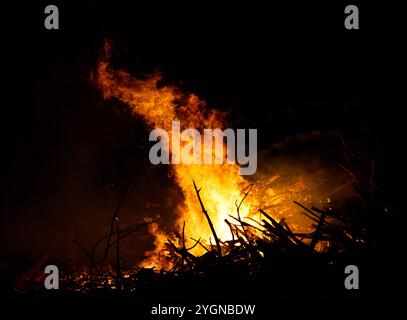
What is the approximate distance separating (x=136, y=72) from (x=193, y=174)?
5.90 ft

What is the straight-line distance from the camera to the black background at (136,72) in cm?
621

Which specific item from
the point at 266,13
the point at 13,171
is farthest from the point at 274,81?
the point at 13,171

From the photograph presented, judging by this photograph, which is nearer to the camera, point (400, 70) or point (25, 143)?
point (400, 70)

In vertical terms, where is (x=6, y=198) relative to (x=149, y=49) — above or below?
below

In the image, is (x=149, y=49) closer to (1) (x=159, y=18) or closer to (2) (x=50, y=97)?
(1) (x=159, y=18)

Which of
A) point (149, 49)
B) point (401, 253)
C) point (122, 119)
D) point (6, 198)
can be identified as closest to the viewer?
point (401, 253)

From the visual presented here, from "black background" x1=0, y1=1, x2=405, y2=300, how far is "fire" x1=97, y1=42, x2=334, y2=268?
0.93 feet

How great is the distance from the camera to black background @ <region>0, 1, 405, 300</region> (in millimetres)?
6207

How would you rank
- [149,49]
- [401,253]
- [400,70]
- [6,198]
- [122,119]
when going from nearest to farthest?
[401,253] < [400,70] < [149,49] < [122,119] < [6,198]

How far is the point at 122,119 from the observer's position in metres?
7.11

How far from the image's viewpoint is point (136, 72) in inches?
247

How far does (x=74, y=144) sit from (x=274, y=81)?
12.5ft

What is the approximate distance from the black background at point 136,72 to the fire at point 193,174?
285 mm

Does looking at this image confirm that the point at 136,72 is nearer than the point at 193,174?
No
